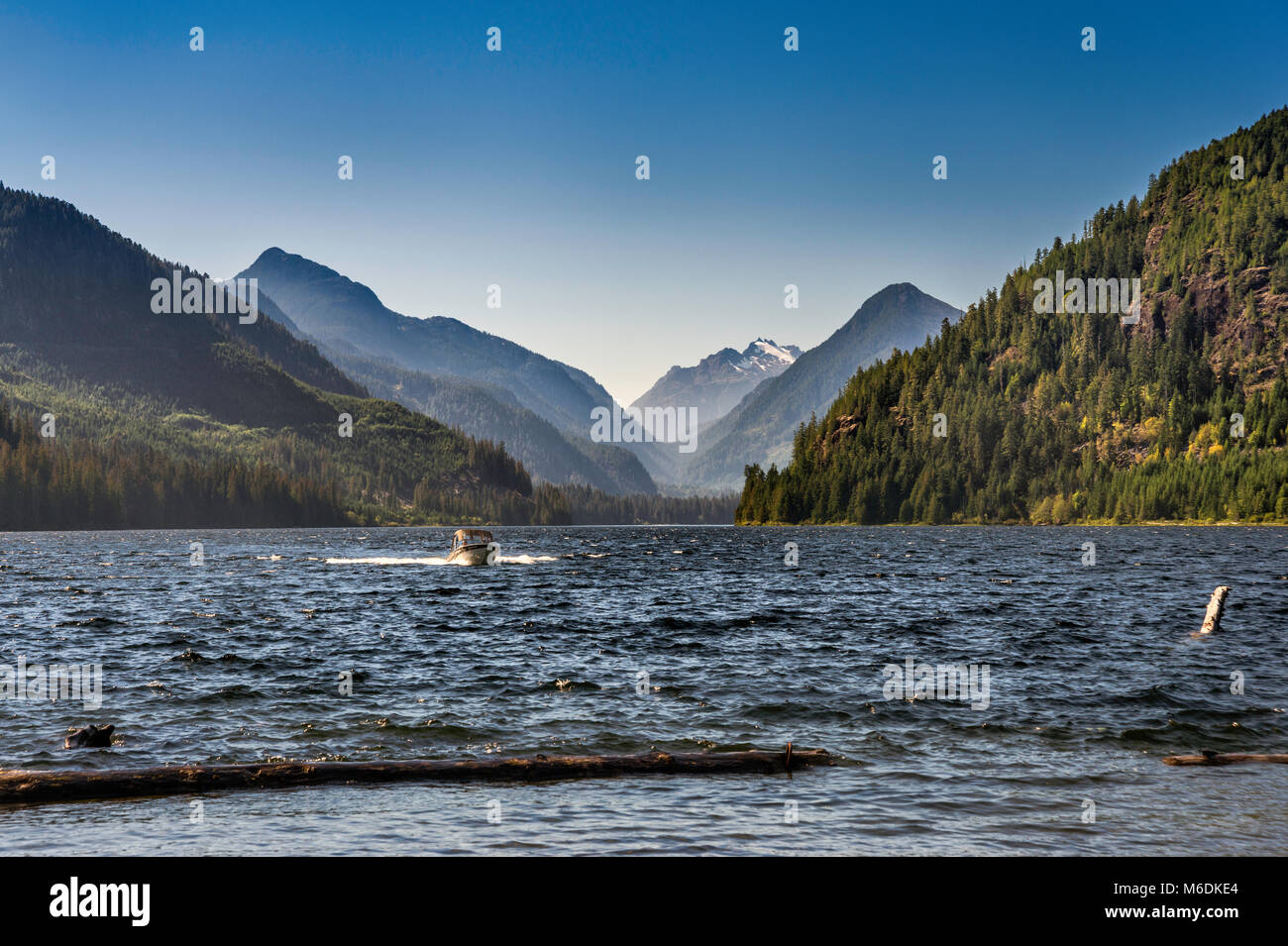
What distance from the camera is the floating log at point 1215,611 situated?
1863 inches

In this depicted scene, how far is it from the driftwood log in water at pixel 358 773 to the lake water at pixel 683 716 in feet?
1.13

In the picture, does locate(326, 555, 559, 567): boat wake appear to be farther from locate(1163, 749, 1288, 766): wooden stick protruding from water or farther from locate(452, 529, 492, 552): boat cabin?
locate(1163, 749, 1288, 766): wooden stick protruding from water

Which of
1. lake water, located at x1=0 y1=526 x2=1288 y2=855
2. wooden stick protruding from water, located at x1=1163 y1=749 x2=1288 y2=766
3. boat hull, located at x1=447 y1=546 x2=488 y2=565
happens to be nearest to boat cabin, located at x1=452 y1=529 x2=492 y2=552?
boat hull, located at x1=447 y1=546 x2=488 y2=565

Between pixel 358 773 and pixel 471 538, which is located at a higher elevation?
pixel 471 538

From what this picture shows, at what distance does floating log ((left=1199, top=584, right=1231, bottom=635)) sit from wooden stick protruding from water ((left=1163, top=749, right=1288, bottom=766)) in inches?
1073

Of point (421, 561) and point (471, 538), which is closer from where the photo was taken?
point (471, 538)

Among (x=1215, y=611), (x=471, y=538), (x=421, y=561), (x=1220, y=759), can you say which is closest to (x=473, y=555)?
Answer: (x=471, y=538)

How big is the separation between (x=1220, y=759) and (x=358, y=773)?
68.2ft

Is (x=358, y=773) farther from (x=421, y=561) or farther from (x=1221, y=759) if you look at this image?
(x=421, y=561)

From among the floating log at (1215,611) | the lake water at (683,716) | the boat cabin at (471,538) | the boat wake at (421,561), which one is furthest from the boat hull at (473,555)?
the floating log at (1215,611)

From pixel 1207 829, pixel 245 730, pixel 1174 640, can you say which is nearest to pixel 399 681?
pixel 245 730

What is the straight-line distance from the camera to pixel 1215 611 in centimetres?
4784

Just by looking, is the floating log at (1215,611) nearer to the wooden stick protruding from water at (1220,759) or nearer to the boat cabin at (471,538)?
the wooden stick protruding from water at (1220,759)
